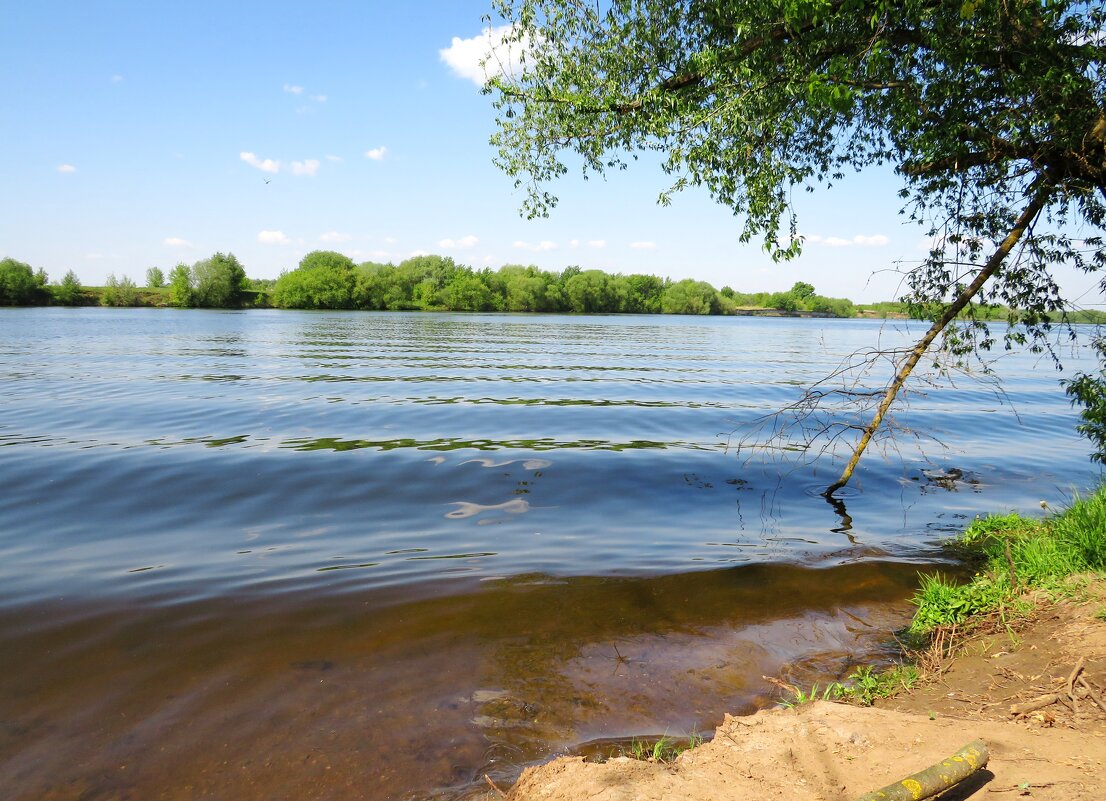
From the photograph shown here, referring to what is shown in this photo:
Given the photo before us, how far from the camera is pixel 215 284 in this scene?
11762 cm

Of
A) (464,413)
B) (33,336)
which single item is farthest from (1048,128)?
(33,336)

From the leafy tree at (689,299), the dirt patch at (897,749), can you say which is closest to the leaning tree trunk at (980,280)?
the dirt patch at (897,749)

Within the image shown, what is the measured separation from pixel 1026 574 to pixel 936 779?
4.74 metres

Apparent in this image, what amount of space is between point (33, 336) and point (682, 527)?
4908 centimetres

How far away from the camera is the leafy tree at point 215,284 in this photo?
384ft

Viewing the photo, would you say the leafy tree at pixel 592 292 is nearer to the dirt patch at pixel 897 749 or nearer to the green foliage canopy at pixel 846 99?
the green foliage canopy at pixel 846 99

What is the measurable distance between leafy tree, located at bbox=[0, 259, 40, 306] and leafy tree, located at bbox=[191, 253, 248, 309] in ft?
74.5

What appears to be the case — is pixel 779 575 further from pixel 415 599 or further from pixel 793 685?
pixel 415 599

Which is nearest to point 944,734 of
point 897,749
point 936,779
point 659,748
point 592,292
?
point 897,749

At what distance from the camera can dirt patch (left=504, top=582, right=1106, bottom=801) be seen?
3422 mm

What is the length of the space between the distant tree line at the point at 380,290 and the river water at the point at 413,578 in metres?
107

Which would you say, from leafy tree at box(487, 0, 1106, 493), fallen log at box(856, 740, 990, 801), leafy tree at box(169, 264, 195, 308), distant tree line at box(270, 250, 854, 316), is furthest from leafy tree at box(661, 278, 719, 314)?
fallen log at box(856, 740, 990, 801)

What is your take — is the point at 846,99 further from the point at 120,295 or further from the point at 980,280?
the point at 120,295

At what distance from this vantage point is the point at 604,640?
258 inches
